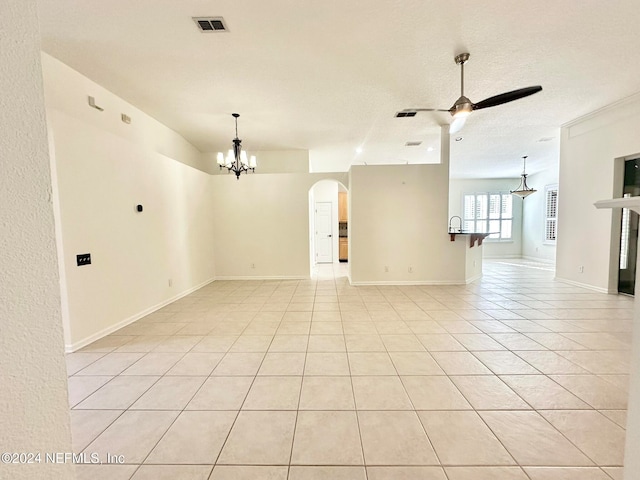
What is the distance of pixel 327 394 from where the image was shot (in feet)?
6.26

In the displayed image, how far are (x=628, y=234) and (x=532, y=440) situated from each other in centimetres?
490

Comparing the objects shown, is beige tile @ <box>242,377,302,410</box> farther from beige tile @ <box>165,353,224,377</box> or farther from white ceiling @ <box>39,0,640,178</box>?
white ceiling @ <box>39,0,640,178</box>

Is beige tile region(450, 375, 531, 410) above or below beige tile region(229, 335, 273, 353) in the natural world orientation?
below

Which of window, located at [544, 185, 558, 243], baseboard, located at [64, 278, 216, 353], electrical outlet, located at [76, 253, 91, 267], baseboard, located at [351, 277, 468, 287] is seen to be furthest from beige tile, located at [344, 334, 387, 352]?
window, located at [544, 185, 558, 243]

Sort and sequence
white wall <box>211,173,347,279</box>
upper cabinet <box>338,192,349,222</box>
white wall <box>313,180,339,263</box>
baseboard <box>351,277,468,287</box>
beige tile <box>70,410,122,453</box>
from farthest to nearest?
upper cabinet <box>338,192,349,222</box> → white wall <box>313,180,339,263</box> → white wall <box>211,173,347,279</box> → baseboard <box>351,277,468,287</box> → beige tile <box>70,410,122,453</box>

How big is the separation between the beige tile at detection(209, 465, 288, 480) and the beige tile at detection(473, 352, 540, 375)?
6.16 ft

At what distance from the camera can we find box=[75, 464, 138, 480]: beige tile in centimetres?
132

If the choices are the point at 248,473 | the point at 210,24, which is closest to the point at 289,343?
the point at 248,473

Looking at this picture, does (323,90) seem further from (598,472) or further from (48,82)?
(598,472)

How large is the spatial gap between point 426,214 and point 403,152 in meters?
2.13

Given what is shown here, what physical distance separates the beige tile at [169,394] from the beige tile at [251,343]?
0.53m

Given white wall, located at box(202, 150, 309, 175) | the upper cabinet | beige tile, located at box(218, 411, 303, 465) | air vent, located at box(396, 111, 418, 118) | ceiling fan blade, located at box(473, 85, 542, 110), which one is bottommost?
beige tile, located at box(218, 411, 303, 465)

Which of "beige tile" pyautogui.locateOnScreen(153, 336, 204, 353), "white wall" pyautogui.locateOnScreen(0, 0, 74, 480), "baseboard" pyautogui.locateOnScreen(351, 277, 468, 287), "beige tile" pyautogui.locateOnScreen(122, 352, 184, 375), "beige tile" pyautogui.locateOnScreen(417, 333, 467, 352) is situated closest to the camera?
"white wall" pyautogui.locateOnScreen(0, 0, 74, 480)

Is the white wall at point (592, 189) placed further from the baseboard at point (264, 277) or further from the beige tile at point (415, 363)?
the baseboard at point (264, 277)
